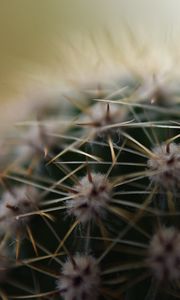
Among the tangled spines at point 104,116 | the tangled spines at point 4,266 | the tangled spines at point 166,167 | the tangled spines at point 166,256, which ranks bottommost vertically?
the tangled spines at point 4,266

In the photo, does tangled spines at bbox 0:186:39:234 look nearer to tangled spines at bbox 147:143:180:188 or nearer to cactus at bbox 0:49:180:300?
cactus at bbox 0:49:180:300

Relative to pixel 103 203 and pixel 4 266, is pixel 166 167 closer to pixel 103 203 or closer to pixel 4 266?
pixel 103 203

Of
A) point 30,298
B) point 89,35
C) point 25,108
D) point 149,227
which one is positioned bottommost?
point 30,298

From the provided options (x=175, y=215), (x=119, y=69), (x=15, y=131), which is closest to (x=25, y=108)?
(x=15, y=131)

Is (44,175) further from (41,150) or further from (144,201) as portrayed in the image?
(144,201)

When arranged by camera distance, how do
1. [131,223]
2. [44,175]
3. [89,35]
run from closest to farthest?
[131,223], [44,175], [89,35]

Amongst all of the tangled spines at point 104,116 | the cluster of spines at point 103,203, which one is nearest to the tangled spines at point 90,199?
the cluster of spines at point 103,203

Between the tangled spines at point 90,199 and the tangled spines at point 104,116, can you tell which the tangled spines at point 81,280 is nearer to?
the tangled spines at point 90,199
